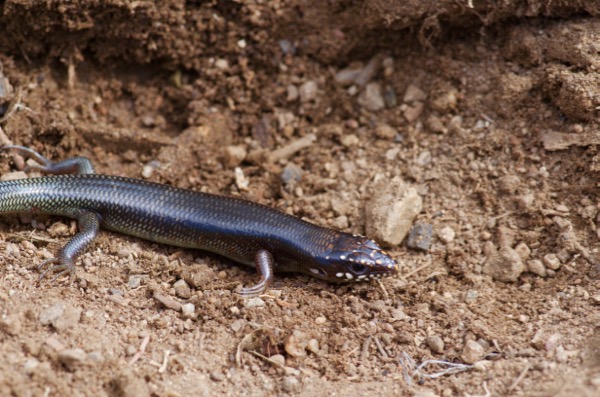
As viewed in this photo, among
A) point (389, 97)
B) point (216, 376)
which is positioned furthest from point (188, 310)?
point (389, 97)

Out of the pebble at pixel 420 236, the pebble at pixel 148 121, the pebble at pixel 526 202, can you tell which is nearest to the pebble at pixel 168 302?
the pebble at pixel 420 236

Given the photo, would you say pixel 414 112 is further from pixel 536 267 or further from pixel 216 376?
pixel 216 376

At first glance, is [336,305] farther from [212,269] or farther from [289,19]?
[289,19]

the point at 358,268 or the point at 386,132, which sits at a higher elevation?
the point at 386,132

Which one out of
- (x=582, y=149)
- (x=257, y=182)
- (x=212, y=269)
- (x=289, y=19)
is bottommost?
(x=212, y=269)

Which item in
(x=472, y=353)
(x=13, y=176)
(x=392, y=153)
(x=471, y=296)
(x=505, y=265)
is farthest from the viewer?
(x=392, y=153)

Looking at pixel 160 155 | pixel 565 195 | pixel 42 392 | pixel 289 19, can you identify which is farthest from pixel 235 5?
pixel 42 392
